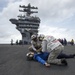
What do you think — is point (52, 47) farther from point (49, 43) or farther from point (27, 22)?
point (27, 22)

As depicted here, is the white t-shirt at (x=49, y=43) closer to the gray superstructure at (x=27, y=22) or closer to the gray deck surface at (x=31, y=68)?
the gray deck surface at (x=31, y=68)

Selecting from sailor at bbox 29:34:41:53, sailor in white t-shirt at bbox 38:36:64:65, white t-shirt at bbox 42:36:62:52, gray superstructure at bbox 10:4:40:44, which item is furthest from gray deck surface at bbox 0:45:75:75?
gray superstructure at bbox 10:4:40:44

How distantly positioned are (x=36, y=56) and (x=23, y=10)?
334 feet

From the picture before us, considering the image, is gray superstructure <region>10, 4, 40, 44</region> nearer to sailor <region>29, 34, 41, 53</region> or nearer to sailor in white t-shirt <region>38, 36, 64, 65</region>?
sailor <region>29, 34, 41, 53</region>

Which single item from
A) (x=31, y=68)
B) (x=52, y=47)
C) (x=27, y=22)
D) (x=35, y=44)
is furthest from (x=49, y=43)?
(x=27, y=22)

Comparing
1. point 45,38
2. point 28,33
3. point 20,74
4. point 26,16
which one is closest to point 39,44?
point 45,38

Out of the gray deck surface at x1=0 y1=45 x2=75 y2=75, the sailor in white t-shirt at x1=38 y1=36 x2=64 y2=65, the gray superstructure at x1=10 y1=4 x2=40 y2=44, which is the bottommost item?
the gray deck surface at x1=0 y1=45 x2=75 y2=75

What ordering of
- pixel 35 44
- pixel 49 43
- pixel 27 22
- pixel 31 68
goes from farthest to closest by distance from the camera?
1. pixel 27 22
2. pixel 35 44
3. pixel 49 43
4. pixel 31 68

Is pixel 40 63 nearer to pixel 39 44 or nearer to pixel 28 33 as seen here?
pixel 39 44

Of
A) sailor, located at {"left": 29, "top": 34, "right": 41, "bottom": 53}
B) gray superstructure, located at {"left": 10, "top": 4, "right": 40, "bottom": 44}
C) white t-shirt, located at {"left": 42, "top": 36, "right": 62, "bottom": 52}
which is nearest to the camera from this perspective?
white t-shirt, located at {"left": 42, "top": 36, "right": 62, "bottom": 52}

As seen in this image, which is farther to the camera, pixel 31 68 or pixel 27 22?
pixel 27 22

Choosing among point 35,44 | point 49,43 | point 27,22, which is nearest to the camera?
point 49,43

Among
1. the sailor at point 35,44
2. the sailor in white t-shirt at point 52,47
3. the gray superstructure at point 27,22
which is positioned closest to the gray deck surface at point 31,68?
the sailor in white t-shirt at point 52,47

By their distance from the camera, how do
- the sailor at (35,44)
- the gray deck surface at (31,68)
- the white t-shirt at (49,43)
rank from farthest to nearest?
the sailor at (35,44)
the white t-shirt at (49,43)
the gray deck surface at (31,68)
